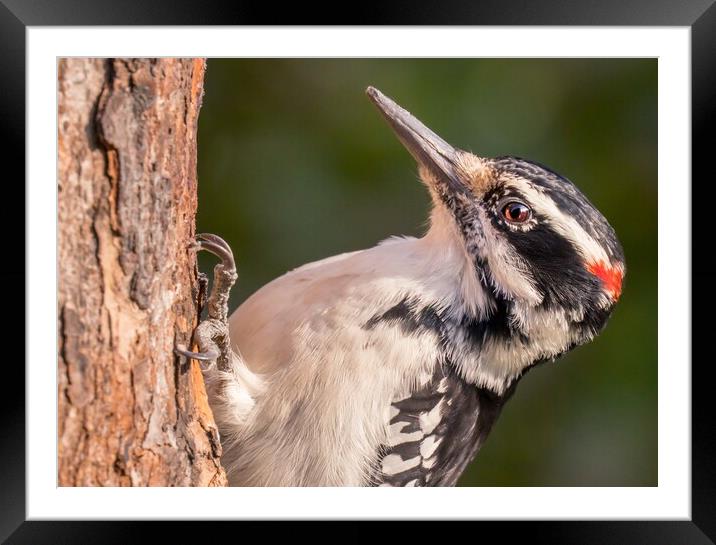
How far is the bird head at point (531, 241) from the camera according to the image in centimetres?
261

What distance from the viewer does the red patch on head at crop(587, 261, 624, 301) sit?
2646 millimetres

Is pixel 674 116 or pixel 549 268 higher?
pixel 674 116

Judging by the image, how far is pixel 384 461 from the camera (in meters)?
2.66

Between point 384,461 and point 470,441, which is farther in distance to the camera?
point 470,441

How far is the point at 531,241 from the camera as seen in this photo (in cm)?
262

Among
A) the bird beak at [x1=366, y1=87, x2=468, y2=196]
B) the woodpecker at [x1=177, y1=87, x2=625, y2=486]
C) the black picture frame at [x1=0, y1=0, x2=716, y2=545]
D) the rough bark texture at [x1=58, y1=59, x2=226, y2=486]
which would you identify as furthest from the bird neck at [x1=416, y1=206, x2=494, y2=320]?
the rough bark texture at [x1=58, y1=59, x2=226, y2=486]

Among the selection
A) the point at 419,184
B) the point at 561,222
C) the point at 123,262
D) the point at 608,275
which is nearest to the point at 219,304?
the point at 123,262
